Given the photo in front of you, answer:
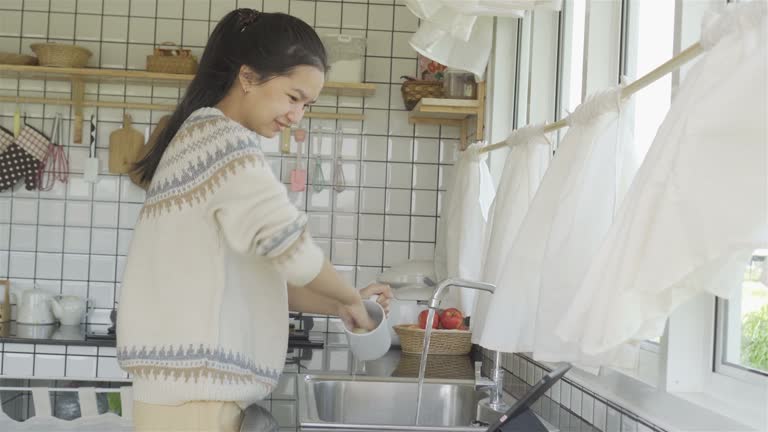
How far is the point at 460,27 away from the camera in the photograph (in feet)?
8.33

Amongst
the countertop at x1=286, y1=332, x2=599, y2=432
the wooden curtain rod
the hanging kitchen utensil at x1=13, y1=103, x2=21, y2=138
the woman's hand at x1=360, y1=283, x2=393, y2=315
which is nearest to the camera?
the wooden curtain rod

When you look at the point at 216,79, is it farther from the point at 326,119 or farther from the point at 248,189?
the point at 326,119

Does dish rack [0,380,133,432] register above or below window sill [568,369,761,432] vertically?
below

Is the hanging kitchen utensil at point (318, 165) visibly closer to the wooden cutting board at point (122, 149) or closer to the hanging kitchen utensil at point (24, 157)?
the wooden cutting board at point (122, 149)

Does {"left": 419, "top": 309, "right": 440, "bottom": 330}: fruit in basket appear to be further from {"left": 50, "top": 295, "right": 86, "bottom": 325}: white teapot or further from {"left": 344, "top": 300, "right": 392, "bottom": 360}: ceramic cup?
{"left": 344, "top": 300, "right": 392, "bottom": 360}: ceramic cup

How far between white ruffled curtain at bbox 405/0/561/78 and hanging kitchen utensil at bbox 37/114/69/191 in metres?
1.50

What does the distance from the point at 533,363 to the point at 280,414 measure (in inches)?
28.1

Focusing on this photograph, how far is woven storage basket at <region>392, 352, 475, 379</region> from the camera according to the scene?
2441mm

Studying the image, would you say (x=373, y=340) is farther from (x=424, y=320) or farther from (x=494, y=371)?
(x=424, y=320)

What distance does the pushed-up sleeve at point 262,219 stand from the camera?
1.23 metres

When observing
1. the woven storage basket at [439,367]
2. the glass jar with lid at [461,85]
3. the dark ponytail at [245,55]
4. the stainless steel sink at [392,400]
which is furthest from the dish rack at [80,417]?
the glass jar with lid at [461,85]

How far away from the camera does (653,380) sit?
1634mm

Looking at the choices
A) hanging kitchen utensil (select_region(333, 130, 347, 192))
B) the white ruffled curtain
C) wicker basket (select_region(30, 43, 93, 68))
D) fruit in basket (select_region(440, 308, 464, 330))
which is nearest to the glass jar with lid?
the white ruffled curtain

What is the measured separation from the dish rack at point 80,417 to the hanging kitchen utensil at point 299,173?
4.43 ft
